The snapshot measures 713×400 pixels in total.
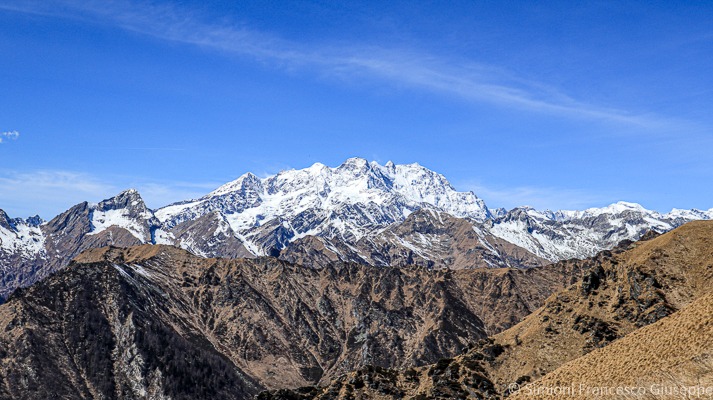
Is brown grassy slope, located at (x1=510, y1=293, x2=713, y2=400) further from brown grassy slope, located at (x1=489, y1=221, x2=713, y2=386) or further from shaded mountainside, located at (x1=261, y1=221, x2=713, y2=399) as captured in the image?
brown grassy slope, located at (x1=489, y1=221, x2=713, y2=386)

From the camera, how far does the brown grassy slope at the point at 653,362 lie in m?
68.0

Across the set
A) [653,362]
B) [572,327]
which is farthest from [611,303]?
[653,362]

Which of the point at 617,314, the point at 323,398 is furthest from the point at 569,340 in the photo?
the point at 323,398

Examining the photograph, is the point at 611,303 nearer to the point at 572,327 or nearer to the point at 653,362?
the point at 572,327

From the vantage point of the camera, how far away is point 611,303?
16700 centimetres

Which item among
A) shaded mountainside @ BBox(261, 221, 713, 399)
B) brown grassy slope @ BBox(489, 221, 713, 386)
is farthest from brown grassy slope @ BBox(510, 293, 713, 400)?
brown grassy slope @ BBox(489, 221, 713, 386)

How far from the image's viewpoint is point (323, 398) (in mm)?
150250

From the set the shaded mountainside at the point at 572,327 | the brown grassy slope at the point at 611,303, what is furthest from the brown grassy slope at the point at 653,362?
the brown grassy slope at the point at 611,303

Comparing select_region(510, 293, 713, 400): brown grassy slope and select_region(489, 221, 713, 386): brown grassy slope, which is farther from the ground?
select_region(489, 221, 713, 386): brown grassy slope

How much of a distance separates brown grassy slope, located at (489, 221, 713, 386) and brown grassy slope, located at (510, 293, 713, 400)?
67999 mm

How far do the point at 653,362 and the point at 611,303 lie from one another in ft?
329

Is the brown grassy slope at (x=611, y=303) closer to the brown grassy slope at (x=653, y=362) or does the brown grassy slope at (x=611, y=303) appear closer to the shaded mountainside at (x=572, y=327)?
the shaded mountainside at (x=572, y=327)

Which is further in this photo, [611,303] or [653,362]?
[611,303]

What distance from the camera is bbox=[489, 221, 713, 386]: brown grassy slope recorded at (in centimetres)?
15412
